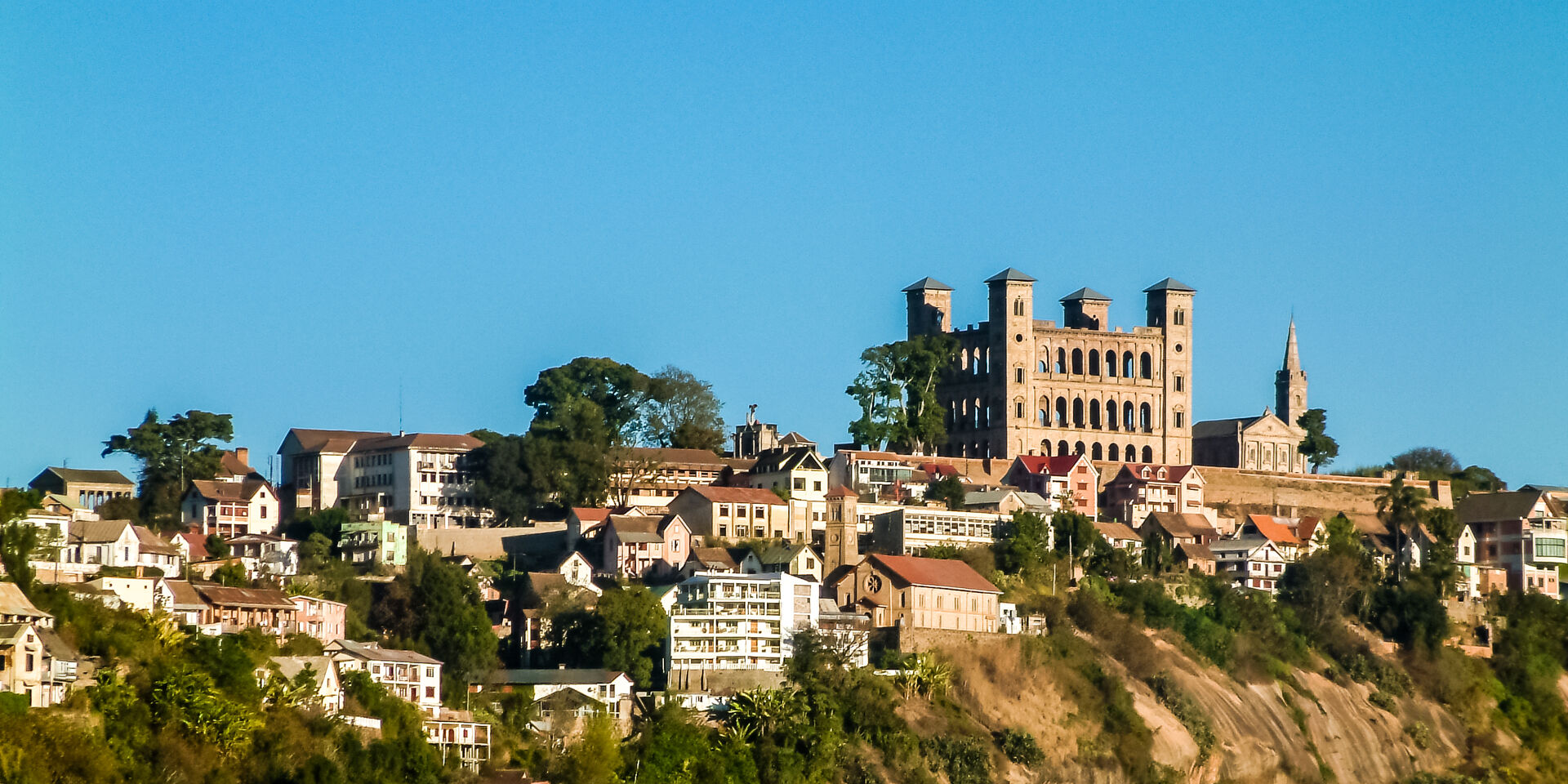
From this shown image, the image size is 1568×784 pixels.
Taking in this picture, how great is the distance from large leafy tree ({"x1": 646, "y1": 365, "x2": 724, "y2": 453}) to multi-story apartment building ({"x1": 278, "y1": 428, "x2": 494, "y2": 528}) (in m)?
10.3

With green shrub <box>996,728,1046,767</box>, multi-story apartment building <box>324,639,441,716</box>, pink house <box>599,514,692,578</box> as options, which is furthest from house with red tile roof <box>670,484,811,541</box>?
multi-story apartment building <box>324,639,441,716</box>

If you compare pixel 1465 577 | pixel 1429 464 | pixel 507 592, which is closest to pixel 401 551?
pixel 507 592

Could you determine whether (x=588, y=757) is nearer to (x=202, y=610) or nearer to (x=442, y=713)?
(x=442, y=713)

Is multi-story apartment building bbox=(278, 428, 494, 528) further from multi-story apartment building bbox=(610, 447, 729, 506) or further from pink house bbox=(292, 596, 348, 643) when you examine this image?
pink house bbox=(292, 596, 348, 643)

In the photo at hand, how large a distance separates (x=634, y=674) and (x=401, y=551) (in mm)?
15622

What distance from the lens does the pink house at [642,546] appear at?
9838 cm

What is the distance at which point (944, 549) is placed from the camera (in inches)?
4045

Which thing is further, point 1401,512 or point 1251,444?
point 1251,444

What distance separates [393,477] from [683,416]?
51.3 feet

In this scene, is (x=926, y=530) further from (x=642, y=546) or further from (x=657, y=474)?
(x=657, y=474)

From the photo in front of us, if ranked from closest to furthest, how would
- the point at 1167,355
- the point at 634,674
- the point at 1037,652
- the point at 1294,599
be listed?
the point at 634,674, the point at 1037,652, the point at 1294,599, the point at 1167,355

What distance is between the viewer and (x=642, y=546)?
9888 centimetres

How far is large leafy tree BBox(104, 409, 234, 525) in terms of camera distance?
10644cm

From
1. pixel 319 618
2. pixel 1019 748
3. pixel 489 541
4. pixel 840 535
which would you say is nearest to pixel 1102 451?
pixel 840 535
